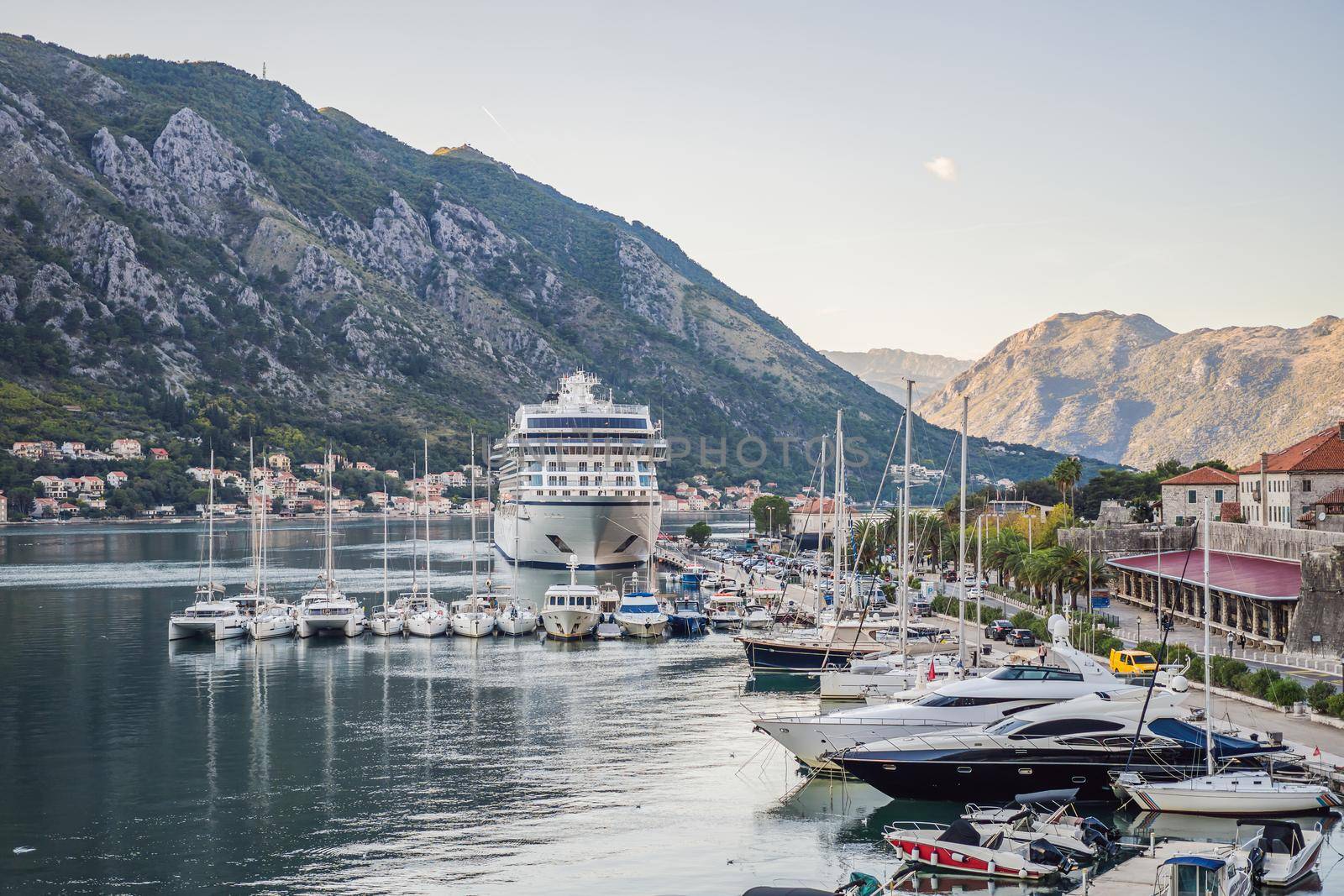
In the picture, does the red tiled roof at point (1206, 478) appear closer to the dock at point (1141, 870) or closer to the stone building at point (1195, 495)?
the stone building at point (1195, 495)

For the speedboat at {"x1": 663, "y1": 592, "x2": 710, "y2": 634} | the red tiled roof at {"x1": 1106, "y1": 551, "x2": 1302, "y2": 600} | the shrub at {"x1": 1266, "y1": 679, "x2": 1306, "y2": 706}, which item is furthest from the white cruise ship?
the shrub at {"x1": 1266, "y1": 679, "x2": 1306, "y2": 706}

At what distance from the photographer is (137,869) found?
1081 inches

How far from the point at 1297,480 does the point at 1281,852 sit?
43.7m

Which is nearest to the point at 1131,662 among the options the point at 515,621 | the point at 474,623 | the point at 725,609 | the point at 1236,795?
the point at 1236,795

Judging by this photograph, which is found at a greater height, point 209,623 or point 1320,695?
point 1320,695

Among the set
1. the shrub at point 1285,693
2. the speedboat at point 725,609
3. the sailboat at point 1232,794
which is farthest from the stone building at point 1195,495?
the sailboat at point 1232,794

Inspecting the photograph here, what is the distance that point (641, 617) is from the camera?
68688 mm

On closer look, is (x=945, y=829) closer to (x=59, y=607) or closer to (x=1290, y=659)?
(x=1290, y=659)

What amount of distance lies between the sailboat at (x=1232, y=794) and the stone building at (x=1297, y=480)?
34157 millimetres

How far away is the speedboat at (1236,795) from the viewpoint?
27094mm

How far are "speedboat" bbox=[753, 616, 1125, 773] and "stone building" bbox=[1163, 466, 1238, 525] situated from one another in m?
48.2

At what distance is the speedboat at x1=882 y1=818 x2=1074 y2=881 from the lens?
2478 centimetres

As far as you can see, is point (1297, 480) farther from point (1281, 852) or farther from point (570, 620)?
point (1281, 852)

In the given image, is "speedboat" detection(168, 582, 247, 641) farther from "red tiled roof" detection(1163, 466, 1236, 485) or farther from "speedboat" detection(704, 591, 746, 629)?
"red tiled roof" detection(1163, 466, 1236, 485)
